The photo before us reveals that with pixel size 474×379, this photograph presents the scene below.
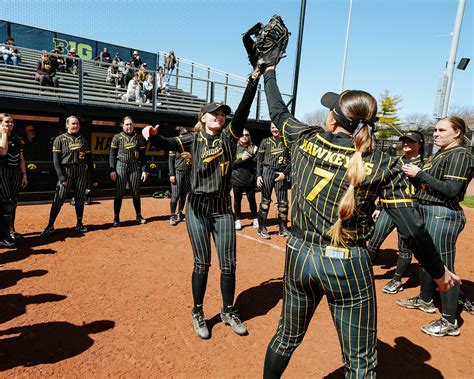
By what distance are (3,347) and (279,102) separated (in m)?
3.29

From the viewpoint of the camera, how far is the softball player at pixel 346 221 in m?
1.93

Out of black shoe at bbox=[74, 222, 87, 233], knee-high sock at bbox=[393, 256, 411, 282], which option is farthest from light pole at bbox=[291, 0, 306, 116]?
knee-high sock at bbox=[393, 256, 411, 282]

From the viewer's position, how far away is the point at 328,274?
6.58 feet

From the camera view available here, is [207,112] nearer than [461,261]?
Yes

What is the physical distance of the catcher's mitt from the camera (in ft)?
8.37

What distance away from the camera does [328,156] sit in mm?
2014

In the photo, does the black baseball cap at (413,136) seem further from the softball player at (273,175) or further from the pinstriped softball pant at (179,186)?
the pinstriped softball pant at (179,186)

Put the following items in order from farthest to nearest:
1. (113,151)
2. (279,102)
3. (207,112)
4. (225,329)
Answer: (113,151) < (225,329) < (207,112) < (279,102)

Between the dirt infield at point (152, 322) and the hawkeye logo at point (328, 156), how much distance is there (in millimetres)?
2104

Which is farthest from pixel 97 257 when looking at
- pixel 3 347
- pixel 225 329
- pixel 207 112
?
pixel 207 112

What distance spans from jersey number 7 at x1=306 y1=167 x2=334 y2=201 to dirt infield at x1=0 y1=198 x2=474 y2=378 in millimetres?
1900

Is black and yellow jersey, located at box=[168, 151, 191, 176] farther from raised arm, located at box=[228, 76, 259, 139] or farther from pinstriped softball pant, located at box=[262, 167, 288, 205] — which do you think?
raised arm, located at box=[228, 76, 259, 139]

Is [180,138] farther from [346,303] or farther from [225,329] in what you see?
[346,303]

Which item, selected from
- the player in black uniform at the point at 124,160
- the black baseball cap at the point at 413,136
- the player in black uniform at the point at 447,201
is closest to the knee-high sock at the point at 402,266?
the player in black uniform at the point at 447,201
